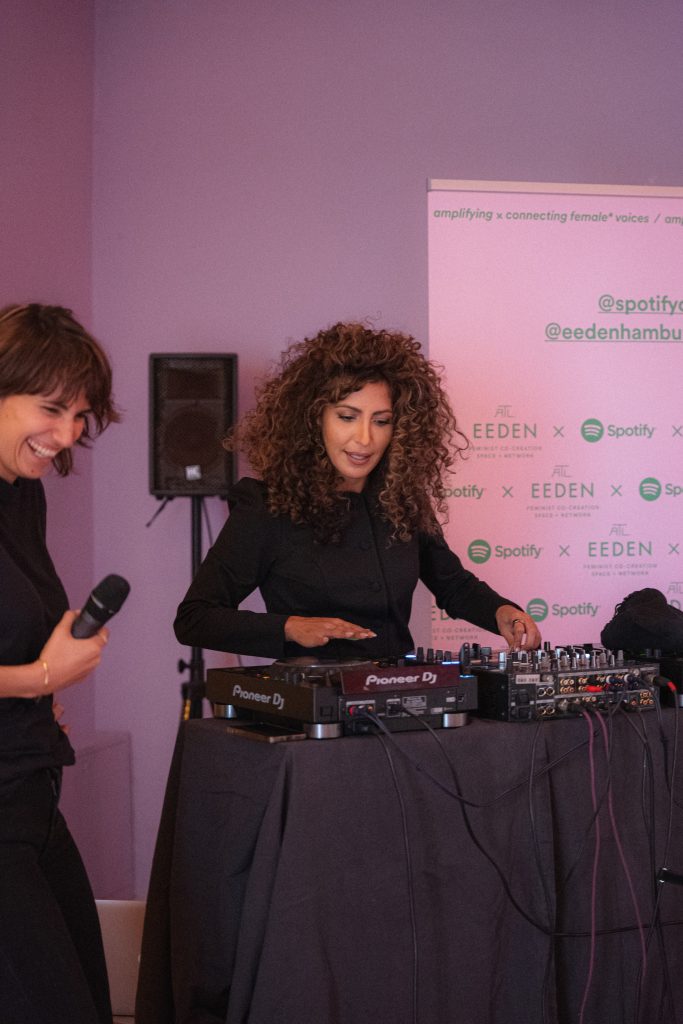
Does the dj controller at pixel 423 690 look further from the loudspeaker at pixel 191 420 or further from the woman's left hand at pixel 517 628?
the loudspeaker at pixel 191 420

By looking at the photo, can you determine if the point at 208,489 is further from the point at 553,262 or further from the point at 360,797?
the point at 360,797

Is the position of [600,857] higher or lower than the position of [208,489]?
lower

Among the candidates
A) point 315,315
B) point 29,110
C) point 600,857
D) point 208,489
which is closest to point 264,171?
point 315,315

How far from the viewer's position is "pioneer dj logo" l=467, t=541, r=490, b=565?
3.95 m

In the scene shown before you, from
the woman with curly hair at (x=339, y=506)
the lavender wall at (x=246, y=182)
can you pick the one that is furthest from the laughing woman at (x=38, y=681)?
the lavender wall at (x=246, y=182)

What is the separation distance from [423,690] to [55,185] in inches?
102

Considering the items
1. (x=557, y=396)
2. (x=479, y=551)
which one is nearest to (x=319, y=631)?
(x=479, y=551)

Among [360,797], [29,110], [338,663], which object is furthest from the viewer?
[29,110]

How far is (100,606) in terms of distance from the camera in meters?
1.44

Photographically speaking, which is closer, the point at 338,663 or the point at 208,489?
the point at 338,663

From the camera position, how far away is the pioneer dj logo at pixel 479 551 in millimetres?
3947

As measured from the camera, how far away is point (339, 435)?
240 cm

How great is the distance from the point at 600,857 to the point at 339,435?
41.6 inches

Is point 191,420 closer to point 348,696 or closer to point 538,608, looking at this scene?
point 538,608
